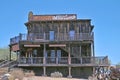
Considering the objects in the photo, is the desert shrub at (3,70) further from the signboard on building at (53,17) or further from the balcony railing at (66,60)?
the signboard on building at (53,17)

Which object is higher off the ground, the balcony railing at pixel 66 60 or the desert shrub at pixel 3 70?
the balcony railing at pixel 66 60

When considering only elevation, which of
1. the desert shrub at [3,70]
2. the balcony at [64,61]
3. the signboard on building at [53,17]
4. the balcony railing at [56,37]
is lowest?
the desert shrub at [3,70]

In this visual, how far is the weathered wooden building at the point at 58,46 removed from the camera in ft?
166

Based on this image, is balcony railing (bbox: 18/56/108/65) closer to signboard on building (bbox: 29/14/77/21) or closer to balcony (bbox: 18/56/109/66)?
balcony (bbox: 18/56/109/66)

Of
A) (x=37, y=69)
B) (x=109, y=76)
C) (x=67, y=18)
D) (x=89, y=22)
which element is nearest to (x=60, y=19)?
(x=67, y=18)

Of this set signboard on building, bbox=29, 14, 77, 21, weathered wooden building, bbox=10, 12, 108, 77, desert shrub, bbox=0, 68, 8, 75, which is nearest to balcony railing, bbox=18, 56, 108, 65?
weathered wooden building, bbox=10, 12, 108, 77

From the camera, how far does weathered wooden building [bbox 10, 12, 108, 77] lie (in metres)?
50.6

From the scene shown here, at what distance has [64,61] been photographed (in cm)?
5103

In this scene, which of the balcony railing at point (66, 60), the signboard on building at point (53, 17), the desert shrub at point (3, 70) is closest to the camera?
the desert shrub at point (3, 70)

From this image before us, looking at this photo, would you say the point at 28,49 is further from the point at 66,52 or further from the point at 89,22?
the point at 89,22

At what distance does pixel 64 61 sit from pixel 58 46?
7.63 ft

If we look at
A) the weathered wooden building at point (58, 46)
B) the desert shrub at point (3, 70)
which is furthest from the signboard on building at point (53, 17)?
the desert shrub at point (3, 70)

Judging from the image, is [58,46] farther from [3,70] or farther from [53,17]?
[3,70]

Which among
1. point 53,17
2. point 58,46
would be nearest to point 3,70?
point 58,46
